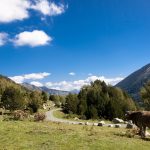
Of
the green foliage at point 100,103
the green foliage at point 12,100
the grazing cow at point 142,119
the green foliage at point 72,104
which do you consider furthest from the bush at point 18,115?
the green foliage at point 72,104

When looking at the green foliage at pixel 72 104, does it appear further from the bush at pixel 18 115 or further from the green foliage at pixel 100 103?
the bush at pixel 18 115

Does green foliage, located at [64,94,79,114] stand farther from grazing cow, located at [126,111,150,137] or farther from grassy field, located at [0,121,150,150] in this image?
grassy field, located at [0,121,150,150]

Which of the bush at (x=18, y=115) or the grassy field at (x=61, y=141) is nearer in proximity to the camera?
the grassy field at (x=61, y=141)

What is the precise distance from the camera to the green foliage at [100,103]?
95.0 m

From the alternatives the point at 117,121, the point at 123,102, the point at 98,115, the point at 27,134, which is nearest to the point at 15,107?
the point at 98,115

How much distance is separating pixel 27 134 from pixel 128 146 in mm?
8692

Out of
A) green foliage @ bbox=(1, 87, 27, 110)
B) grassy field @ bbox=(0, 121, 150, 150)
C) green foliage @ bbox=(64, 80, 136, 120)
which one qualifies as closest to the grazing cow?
grassy field @ bbox=(0, 121, 150, 150)

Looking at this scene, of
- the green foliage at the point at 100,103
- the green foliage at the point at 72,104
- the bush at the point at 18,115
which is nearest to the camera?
the bush at the point at 18,115

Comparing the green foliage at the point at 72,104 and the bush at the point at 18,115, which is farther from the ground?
the green foliage at the point at 72,104

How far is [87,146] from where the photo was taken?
75.8ft

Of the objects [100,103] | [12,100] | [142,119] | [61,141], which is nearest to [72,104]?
[100,103]

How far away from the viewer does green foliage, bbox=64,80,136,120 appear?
312 feet

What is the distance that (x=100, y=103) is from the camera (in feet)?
331

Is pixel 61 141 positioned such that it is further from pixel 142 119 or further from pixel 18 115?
pixel 18 115
